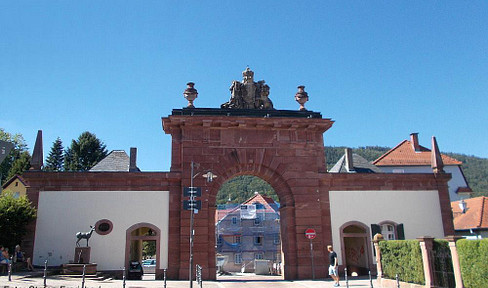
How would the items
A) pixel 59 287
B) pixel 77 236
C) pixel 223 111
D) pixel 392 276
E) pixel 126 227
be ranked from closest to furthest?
pixel 59 287 → pixel 392 276 → pixel 77 236 → pixel 126 227 → pixel 223 111

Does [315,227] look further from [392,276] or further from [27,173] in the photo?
[27,173]

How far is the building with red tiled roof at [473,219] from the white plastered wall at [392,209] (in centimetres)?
1372

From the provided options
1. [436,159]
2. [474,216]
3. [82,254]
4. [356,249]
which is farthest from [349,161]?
[82,254]

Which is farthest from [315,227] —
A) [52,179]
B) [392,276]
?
[52,179]

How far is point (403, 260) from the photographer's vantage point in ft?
53.7

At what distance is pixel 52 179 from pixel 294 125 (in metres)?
13.6

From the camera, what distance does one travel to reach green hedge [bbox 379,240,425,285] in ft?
50.3

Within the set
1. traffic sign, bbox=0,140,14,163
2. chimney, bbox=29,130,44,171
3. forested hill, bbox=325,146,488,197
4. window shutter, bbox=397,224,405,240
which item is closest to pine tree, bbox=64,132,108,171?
chimney, bbox=29,130,44,171

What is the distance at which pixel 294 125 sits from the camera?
23438mm

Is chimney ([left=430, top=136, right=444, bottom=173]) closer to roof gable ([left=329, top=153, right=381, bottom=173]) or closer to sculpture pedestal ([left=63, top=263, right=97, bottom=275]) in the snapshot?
roof gable ([left=329, top=153, right=381, bottom=173])

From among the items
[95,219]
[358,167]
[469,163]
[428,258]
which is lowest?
[428,258]

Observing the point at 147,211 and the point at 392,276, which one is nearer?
the point at 392,276

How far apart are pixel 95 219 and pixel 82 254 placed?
1.96 metres

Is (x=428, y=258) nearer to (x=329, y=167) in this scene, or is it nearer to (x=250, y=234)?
(x=250, y=234)
